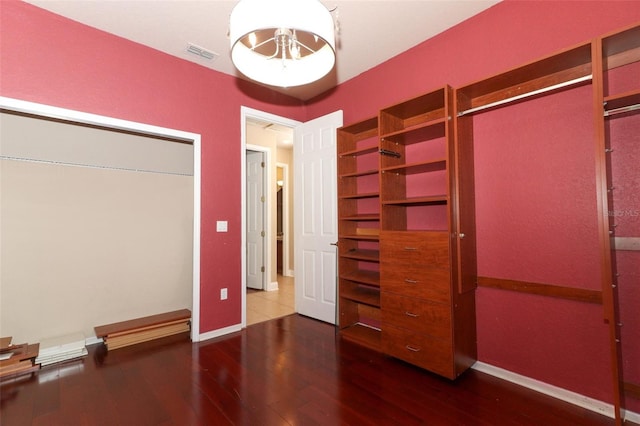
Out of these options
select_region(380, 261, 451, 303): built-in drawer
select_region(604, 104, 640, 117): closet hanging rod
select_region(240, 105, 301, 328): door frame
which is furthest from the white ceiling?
select_region(380, 261, 451, 303): built-in drawer

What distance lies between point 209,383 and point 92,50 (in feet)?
9.47

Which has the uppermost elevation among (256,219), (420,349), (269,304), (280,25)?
(280,25)

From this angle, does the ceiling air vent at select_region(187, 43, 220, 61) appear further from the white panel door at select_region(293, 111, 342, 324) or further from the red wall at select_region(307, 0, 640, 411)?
the red wall at select_region(307, 0, 640, 411)

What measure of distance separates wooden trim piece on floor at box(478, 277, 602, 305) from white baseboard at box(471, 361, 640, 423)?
0.60 meters

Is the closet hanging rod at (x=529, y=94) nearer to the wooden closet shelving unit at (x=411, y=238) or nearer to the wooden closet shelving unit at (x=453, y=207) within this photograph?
the wooden closet shelving unit at (x=453, y=207)

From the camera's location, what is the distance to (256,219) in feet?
17.2

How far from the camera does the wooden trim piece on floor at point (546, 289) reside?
182 centimetres

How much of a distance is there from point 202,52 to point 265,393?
9.92 feet

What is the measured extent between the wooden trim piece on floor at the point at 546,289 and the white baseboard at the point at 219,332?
245cm

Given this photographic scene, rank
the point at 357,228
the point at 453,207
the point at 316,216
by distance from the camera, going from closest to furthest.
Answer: the point at 453,207
the point at 357,228
the point at 316,216

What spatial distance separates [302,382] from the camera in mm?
2125

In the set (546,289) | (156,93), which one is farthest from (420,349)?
(156,93)

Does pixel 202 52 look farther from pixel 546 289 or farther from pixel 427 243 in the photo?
pixel 546 289

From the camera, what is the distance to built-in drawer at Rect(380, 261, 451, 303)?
210 centimetres
